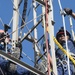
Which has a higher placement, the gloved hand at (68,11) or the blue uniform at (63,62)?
the gloved hand at (68,11)

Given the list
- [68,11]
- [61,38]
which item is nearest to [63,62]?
[61,38]

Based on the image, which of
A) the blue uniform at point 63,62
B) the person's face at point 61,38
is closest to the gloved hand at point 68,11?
the person's face at point 61,38

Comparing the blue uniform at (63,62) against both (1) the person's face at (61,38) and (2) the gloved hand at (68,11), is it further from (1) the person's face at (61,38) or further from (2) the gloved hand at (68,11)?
(2) the gloved hand at (68,11)

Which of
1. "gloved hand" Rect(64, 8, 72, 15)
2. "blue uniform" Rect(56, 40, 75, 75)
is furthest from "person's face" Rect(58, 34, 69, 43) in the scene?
"gloved hand" Rect(64, 8, 72, 15)

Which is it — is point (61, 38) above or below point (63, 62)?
above

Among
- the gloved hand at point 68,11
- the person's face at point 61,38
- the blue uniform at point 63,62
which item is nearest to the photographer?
the blue uniform at point 63,62

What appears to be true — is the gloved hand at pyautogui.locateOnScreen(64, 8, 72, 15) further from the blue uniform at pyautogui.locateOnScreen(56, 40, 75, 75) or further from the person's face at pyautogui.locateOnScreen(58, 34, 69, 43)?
the blue uniform at pyautogui.locateOnScreen(56, 40, 75, 75)

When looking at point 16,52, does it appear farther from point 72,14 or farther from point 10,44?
point 72,14

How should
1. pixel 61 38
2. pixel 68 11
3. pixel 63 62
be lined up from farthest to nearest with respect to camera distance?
pixel 61 38 → pixel 68 11 → pixel 63 62

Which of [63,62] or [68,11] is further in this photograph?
[68,11]

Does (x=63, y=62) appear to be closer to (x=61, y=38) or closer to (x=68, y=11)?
(x=61, y=38)

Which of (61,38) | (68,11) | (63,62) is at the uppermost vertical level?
(68,11)

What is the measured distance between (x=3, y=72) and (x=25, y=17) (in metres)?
3.31

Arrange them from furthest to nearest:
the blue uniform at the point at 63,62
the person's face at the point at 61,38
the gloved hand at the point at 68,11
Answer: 1. the person's face at the point at 61,38
2. the gloved hand at the point at 68,11
3. the blue uniform at the point at 63,62
